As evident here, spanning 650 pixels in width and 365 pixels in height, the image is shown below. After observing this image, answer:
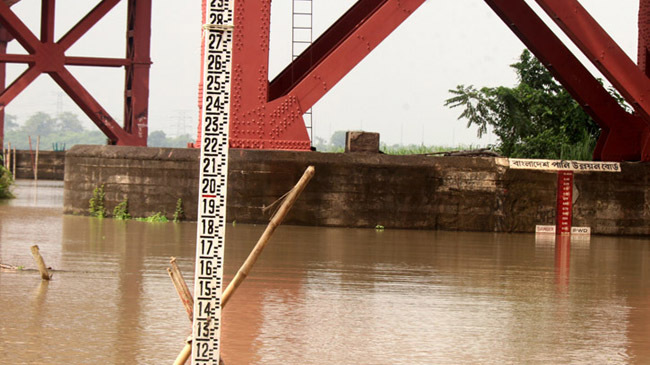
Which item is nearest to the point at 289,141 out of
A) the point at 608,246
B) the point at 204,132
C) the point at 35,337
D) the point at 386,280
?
the point at 608,246

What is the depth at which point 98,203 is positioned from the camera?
641 inches

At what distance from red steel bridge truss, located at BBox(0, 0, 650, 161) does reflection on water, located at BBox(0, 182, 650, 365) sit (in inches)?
108

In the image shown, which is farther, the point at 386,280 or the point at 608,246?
the point at 608,246

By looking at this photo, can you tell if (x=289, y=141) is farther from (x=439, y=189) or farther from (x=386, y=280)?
(x=386, y=280)

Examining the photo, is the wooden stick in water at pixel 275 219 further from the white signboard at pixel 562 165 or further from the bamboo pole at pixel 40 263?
the white signboard at pixel 562 165

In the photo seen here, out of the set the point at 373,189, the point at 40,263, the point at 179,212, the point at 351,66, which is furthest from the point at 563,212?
the point at 40,263

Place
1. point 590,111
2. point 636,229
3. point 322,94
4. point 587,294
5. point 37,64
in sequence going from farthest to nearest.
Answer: point 37,64
point 590,111
point 636,229
point 322,94
point 587,294

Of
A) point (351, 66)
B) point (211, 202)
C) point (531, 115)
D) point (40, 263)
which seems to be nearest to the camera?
point (211, 202)

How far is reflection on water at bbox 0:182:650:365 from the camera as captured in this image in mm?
6441

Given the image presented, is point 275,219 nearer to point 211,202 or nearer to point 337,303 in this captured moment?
point 211,202

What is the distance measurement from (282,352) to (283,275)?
11.7 ft

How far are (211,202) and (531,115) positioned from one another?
21.9 m

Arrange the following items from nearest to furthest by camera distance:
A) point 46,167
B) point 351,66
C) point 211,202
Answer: point 211,202, point 351,66, point 46,167

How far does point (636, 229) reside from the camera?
1717 centimetres
